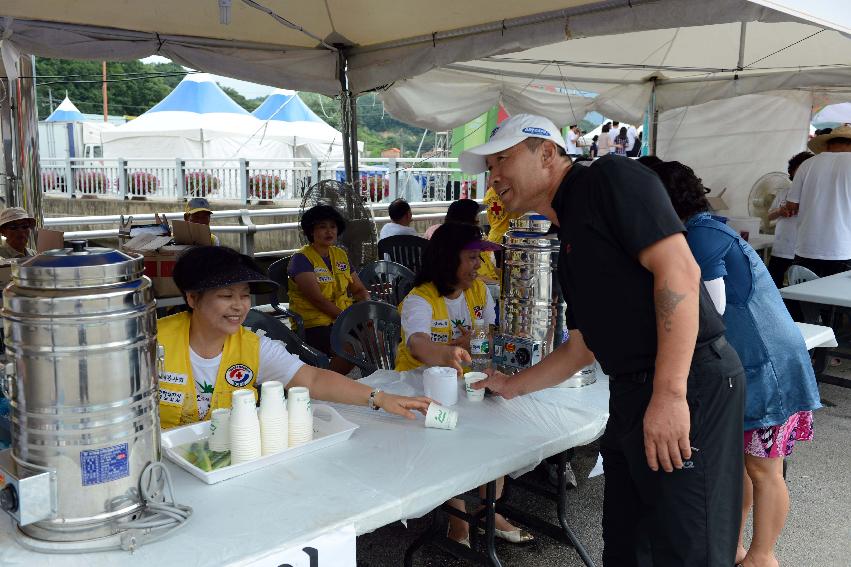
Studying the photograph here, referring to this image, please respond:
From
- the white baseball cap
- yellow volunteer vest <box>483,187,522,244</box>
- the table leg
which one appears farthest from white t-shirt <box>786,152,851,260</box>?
the white baseball cap

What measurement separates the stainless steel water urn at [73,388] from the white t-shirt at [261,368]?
32.7 inches

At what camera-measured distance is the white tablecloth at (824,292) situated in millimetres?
4529

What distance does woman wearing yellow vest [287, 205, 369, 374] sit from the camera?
4.63m

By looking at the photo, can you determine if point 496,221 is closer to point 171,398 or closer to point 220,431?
point 171,398

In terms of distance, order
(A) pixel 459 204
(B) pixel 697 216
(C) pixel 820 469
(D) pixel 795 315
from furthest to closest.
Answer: (A) pixel 459 204 → (D) pixel 795 315 → (C) pixel 820 469 → (B) pixel 697 216

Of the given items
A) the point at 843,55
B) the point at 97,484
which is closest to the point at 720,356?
the point at 97,484

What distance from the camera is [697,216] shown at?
2.40 meters

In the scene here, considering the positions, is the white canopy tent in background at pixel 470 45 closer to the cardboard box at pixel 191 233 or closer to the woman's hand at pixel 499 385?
the cardboard box at pixel 191 233

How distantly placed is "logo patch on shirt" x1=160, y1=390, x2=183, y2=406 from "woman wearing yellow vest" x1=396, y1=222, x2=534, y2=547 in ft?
3.52

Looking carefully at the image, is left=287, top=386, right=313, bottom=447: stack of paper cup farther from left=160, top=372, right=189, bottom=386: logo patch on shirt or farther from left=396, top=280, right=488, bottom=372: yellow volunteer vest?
left=396, top=280, right=488, bottom=372: yellow volunteer vest

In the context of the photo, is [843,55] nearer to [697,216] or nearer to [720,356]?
[697,216]

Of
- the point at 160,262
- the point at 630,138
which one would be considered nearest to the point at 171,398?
the point at 160,262

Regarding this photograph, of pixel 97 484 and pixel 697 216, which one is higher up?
pixel 697 216

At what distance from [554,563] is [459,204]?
3533mm
